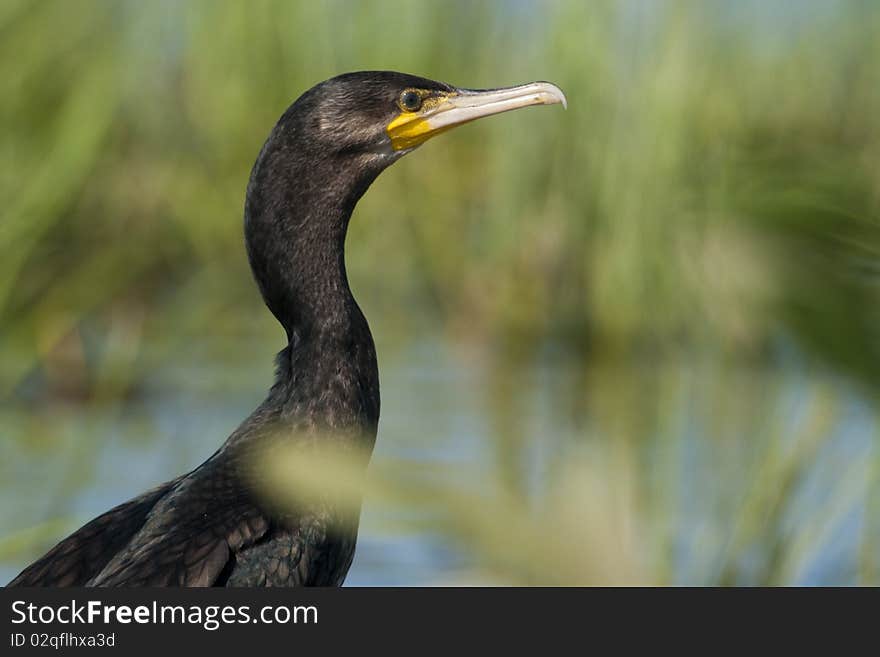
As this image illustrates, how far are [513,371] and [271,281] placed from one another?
124 inches

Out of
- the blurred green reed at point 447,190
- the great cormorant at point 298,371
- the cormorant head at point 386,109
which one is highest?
the blurred green reed at point 447,190

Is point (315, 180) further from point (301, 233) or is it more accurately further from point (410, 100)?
point (410, 100)

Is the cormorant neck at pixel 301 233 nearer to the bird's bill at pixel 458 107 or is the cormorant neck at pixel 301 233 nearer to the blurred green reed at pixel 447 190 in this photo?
the bird's bill at pixel 458 107

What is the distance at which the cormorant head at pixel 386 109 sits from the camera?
9.57 ft

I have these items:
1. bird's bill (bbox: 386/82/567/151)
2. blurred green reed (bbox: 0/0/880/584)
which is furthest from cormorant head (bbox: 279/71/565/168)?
blurred green reed (bbox: 0/0/880/584)

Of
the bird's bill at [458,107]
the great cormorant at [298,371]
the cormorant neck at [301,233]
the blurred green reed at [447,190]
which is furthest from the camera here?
the blurred green reed at [447,190]

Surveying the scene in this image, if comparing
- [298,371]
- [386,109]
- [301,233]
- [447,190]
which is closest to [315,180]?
[301,233]

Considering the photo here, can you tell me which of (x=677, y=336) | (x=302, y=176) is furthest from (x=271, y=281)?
(x=677, y=336)

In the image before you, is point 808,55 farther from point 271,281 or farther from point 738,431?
point 271,281

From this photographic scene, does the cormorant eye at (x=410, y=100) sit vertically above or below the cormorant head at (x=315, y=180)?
above

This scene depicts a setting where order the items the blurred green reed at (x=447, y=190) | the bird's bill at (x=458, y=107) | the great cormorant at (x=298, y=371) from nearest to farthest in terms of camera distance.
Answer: the great cormorant at (x=298, y=371), the bird's bill at (x=458, y=107), the blurred green reed at (x=447, y=190)

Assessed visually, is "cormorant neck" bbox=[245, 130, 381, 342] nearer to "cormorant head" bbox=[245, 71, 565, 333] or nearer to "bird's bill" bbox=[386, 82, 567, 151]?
"cormorant head" bbox=[245, 71, 565, 333]

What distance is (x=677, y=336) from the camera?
5766 millimetres

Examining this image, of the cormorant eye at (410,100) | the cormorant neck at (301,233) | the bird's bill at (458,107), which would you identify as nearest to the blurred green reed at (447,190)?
the bird's bill at (458,107)
